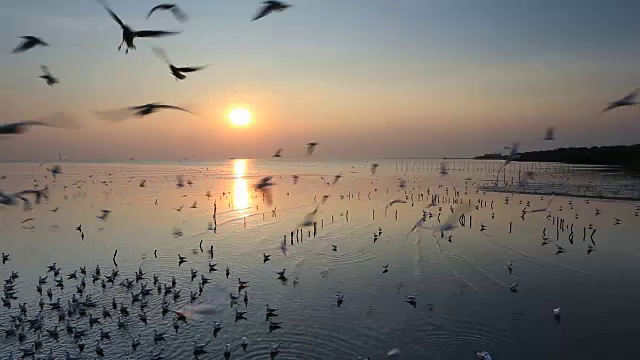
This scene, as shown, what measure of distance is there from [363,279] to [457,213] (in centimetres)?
2375

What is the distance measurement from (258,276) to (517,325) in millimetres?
12206

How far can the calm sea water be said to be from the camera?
15305mm

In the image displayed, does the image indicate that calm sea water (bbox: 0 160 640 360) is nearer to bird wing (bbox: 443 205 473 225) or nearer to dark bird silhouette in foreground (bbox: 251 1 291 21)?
bird wing (bbox: 443 205 473 225)

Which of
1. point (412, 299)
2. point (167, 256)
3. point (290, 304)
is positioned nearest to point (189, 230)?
point (167, 256)

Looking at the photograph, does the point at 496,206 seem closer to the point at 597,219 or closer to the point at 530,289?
the point at 597,219

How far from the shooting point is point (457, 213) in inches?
1720

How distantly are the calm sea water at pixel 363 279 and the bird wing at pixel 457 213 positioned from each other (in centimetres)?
121

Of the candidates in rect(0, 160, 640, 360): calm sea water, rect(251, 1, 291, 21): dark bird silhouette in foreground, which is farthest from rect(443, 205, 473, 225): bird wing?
rect(251, 1, 291, 21): dark bird silhouette in foreground

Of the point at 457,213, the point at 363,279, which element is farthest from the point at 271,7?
the point at 457,213

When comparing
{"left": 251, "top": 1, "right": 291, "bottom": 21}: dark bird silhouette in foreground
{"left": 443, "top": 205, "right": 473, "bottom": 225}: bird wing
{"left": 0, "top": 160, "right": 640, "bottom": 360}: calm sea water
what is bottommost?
{"left": 0, "top": 160, "right": 640, "bottom": 360}: calm sea water

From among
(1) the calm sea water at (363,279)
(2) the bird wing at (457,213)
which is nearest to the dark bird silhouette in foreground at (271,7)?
(1) the calm sea water at (363,279)

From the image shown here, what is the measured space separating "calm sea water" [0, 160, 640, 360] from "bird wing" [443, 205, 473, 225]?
1209 millimetres

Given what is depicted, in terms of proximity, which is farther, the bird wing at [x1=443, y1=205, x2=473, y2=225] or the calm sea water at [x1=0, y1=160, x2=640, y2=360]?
the bird wing at [x1=443, y1=205, x2=473, y2=225]

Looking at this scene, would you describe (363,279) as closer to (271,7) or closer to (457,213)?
(271,7)
